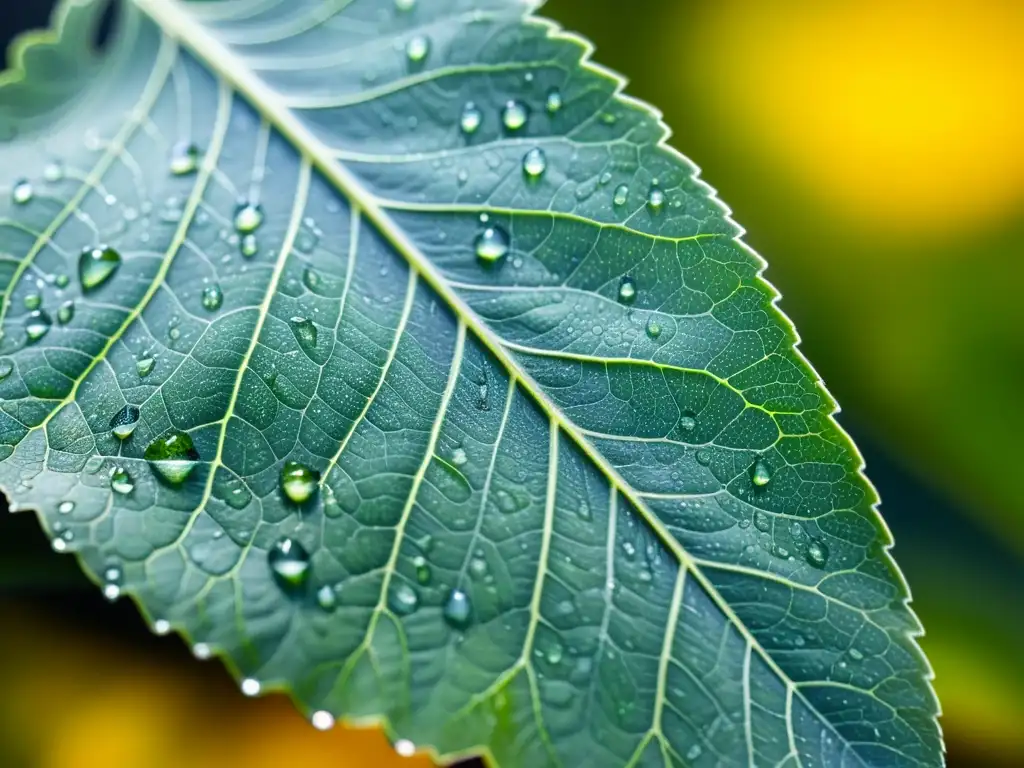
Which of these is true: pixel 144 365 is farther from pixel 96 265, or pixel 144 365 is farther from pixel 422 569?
pixel 422 569

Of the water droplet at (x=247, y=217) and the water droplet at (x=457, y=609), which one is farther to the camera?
the water droplet at (x=247, y=217)

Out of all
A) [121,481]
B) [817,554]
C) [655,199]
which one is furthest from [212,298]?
[817,554]

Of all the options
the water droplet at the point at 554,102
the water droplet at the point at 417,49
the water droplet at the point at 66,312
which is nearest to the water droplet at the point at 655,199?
the water droplet at the point at 554,102

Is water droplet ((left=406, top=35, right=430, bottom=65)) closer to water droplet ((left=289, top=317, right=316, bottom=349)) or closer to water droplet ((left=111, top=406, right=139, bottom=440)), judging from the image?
water droplet ((left=289, top=317, right=316, bottom=349))

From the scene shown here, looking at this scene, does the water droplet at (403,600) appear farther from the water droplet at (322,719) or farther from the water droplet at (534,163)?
the water droplet at (534,163)

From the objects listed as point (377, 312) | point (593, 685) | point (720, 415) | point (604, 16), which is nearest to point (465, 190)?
point (377, 312)
